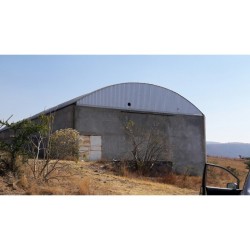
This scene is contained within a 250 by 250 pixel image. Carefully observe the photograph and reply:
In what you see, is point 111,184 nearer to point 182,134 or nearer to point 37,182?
point 37,182

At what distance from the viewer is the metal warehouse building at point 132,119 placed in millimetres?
18391

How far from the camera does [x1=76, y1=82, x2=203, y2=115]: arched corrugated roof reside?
19.2 metres

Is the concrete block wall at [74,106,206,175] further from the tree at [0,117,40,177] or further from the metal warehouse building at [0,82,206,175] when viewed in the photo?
the tree at [0,117,40,177]

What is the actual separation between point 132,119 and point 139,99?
1496mm

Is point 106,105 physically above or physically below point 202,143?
above

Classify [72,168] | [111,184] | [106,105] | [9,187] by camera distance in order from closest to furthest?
[9,187], [111,184], [72,168], [106,105]

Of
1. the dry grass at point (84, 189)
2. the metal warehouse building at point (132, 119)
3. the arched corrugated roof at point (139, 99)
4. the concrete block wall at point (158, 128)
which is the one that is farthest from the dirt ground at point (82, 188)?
the arched corrugated roof at point (139, 99)

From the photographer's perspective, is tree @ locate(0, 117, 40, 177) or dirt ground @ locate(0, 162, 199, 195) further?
tree @ locate(0, 117, 40, 177)

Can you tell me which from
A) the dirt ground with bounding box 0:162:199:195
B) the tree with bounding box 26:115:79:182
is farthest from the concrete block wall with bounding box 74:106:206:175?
the dirt ground with bounding box 0:162:199:195

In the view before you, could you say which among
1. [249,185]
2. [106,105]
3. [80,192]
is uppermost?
[106,105]

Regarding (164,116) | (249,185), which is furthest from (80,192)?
(164,116)

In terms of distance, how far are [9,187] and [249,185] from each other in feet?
20.6

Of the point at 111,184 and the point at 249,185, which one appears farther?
the point at 111,184

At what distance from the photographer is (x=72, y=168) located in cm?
1228
